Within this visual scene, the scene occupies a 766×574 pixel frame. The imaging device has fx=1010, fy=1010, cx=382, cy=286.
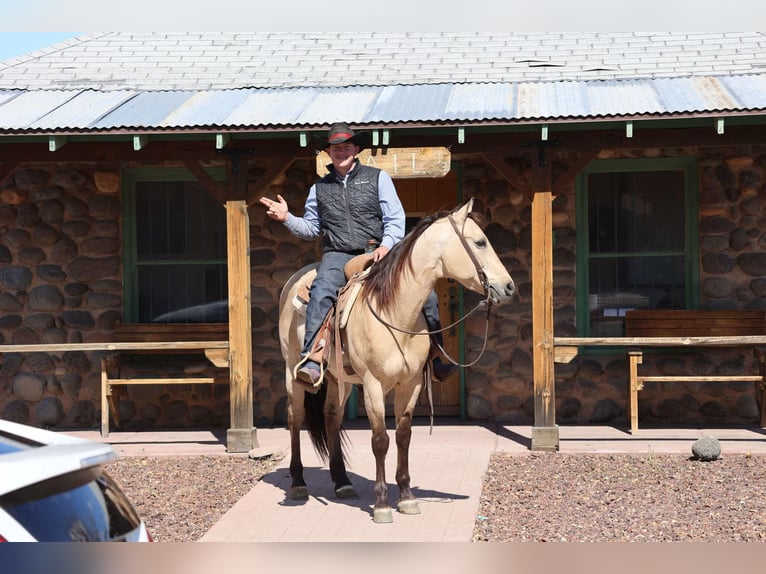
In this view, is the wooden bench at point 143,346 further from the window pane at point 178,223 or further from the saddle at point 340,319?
the saddle at point 340,319

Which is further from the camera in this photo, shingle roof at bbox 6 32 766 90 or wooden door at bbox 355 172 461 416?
shingle roof at bbox 6 32 766 90

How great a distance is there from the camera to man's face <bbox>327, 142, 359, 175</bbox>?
6863 millimetres

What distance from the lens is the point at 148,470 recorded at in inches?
341

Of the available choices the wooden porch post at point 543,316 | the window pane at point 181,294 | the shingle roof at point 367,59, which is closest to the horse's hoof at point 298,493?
the wooden porch post at point 543,316

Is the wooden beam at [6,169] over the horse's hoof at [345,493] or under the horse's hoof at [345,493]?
over

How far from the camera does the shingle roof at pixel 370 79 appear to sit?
9.05m

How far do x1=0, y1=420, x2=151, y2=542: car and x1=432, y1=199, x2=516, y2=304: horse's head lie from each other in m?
4.42

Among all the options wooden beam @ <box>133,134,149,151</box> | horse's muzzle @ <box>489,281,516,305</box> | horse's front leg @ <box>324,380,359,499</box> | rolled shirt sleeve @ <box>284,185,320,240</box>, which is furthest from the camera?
wooden beam @ <box>133,134,149,151</box>

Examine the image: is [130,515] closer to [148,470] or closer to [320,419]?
[320,419]

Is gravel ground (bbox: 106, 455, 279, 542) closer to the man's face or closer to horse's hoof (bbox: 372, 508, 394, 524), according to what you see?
horse's hoof (bbox: 372, 508, 394, 524)

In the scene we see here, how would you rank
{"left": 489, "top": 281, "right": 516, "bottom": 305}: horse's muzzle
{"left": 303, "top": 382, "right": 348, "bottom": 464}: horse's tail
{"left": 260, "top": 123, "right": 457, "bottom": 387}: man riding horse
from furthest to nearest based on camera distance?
{"left": 303, "top": 382, "right": 348, "bottom": 464}: horse's tail, {"left": 260, "top": 123, "right": 457, "bottom": 387}: man riding horse, {"left": 489, "top": 281, "right": 516, "bottom": 305}: horse's muzzle

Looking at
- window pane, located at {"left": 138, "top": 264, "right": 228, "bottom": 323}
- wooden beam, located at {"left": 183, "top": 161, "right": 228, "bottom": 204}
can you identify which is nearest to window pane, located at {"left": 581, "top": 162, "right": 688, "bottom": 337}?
wooden beam, located at {"left": 183, "top": 161, "right": 228, "bottom": 204}

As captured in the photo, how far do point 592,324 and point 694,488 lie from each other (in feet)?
10.6

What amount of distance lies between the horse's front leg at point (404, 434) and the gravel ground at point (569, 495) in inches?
19.2
